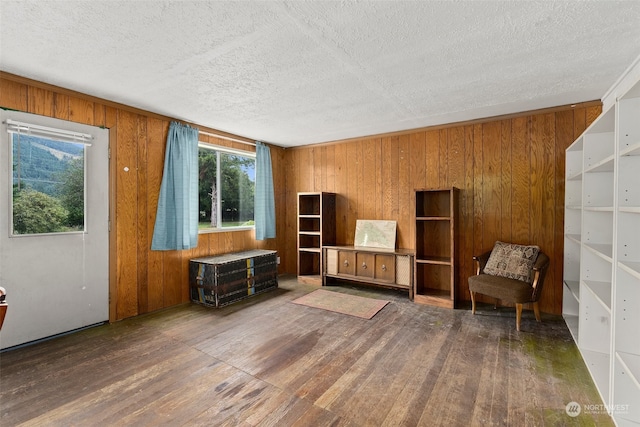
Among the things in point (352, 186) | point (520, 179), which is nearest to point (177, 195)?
point (352, 186)

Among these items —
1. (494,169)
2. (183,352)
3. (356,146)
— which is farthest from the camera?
(356,146)

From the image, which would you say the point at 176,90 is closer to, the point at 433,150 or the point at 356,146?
the point at 356,146

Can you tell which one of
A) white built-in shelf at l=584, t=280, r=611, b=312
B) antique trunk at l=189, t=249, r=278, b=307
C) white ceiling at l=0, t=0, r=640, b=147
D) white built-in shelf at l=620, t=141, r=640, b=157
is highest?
white ceiling at l=0, t=0, r=640, b=147

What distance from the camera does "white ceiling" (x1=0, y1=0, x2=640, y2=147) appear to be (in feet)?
5.30

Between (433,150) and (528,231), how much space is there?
1.51 m

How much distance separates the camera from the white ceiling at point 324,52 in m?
1.62

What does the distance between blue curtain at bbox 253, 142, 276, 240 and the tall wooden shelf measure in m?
0.49

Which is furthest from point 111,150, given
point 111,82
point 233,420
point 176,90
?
point 233,420

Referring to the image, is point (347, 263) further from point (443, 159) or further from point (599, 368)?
point (599, 368)

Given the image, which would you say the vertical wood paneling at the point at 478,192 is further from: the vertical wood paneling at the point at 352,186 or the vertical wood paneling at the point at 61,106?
the vertical wood paneling at the point at 61,106

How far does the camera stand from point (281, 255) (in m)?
5.29

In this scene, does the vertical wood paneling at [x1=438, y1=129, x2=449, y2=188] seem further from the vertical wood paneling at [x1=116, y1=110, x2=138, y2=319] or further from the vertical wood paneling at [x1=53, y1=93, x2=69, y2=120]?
the vertical wood paneling at [x1=53, y1=93, x2=69, y2=120]

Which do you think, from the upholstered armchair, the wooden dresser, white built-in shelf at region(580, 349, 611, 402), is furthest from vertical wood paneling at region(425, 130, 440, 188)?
white built-in shelf at region(580, 349, 611, 402)

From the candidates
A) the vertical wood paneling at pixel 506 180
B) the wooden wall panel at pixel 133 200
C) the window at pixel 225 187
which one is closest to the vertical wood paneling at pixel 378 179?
the vertical wood paneling at pixel 506 180
